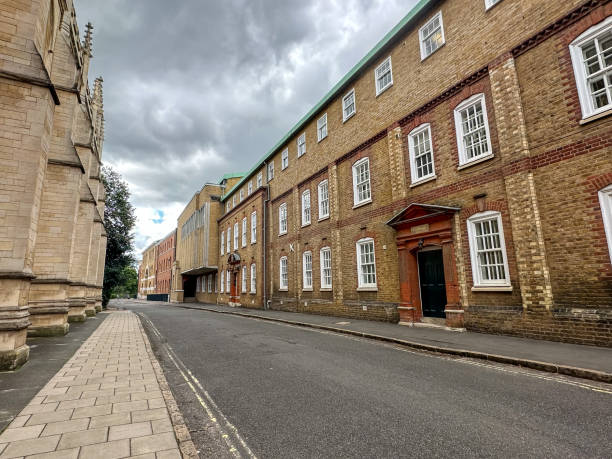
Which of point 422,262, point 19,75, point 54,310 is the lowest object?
point 54,310

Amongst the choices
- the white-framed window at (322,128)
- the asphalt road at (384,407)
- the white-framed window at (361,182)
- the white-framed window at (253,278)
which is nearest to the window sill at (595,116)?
the asphalt road at (384,407)

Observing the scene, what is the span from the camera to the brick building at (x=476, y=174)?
25.5 ft

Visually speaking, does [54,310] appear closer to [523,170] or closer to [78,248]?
[78,248]

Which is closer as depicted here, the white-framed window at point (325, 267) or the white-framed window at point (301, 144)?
the white-framed window at point (325, 267)

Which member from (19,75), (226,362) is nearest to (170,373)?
(226,362)

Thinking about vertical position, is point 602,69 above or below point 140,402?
above

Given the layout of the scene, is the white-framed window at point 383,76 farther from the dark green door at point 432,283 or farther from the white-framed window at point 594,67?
the dark green door at point 432,283

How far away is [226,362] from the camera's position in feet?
22.4

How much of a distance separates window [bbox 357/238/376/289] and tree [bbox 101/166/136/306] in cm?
2470

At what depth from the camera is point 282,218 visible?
2294cm

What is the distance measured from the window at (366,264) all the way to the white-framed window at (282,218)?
8.34 meters

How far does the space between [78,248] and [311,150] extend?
43.8 feet

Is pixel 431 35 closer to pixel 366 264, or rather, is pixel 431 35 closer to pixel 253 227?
pixel 366 264

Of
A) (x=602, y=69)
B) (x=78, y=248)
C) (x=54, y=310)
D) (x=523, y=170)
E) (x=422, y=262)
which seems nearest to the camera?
(x=602, y=69)
